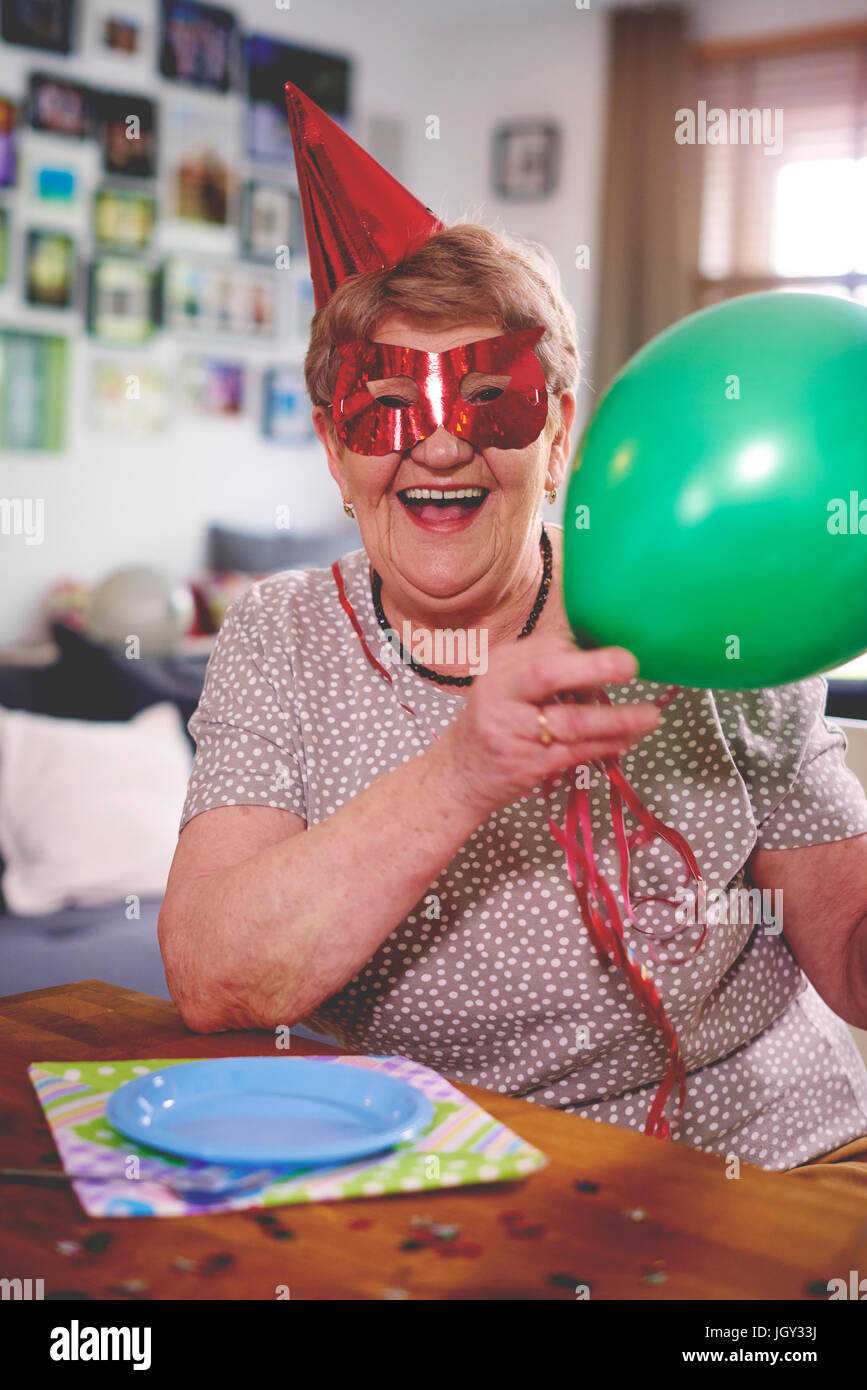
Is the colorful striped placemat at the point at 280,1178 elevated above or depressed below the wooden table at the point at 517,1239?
above

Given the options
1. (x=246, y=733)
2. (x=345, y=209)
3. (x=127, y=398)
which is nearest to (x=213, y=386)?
(x=127, y=398)

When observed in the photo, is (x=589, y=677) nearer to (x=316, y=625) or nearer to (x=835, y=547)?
(x=835, y=547)

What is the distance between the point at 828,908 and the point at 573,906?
0.82ft

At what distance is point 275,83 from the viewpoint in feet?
17.1

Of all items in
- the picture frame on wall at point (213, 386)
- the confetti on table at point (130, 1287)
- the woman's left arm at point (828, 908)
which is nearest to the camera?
the confetti on table at point (130, 1287)

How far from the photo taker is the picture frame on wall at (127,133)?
4590 millimetres

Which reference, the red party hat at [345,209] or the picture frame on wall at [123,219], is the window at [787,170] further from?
the red party hat at [345,209]

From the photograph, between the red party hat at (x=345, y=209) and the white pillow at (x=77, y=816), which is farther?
the white pillow at (x=77, y=816)

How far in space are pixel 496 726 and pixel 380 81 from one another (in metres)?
5.60

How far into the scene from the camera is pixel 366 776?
1.25 meters

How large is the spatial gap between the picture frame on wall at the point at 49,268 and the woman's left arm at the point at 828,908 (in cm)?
386

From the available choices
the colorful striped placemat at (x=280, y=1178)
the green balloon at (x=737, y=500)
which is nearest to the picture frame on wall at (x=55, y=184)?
the green balloon at (x=737, y=500)

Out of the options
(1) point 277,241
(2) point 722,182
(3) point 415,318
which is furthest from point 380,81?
(3) point 415,318

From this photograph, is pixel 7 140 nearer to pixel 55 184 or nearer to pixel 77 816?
pixel 55 184
